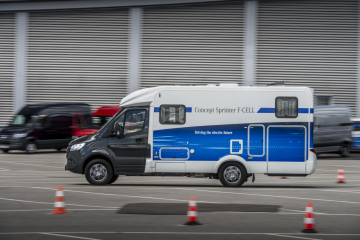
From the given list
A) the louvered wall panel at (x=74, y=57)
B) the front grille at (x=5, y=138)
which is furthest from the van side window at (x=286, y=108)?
the louvered wall panel at (x=74, y=57)

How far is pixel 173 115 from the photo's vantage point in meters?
13.4

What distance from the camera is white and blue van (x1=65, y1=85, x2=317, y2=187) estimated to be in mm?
13156

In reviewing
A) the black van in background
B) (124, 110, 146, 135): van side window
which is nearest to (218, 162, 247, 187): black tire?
(124, 110, 146, 135): van side window

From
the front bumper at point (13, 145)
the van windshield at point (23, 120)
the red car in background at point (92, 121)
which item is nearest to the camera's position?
the front bumper at point (13, 145)

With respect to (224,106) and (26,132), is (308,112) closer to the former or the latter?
(224,106)

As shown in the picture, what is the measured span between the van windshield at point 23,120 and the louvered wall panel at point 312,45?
42.9 feet

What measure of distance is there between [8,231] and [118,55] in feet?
79.7

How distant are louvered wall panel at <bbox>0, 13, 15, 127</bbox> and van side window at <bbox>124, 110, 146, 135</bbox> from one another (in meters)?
20.5

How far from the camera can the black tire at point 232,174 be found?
13.2 m

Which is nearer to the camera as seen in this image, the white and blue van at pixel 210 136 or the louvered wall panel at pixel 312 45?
the white and blue van at pixel 210 136

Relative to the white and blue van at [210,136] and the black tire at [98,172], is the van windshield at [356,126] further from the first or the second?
the black tire at [98,172]

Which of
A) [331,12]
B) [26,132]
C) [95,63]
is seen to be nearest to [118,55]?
[95,63]

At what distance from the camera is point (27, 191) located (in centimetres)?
1217

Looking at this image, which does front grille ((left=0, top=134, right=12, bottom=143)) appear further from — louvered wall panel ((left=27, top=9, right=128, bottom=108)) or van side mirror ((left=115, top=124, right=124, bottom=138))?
van side mirror ((left=115, top=124, right=124, bottom=138))
